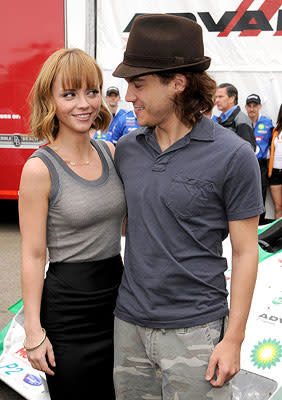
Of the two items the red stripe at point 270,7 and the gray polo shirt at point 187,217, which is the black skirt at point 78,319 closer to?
the gray polo shirt at point 187,217

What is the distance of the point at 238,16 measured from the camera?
17.7 ft

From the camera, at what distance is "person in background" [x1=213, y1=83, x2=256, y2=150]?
17.1 ft

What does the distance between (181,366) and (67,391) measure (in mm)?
479

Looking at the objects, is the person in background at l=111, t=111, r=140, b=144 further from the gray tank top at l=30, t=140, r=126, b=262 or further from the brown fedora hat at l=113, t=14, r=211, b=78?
the brown fedora hat at l=113, t=14, r=211, b=78

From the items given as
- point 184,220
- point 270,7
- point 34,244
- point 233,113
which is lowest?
point 233,113

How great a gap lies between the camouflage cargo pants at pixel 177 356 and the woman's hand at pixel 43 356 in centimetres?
27

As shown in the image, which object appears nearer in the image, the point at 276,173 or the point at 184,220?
the point at 184,220

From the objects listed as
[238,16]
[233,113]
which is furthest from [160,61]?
[238,16]

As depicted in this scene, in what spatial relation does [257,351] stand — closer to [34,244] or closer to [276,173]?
[34,244]

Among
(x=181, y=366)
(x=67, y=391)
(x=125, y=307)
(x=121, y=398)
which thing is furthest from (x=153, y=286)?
(x=67, y=391)

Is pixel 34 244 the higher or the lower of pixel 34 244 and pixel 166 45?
the lower

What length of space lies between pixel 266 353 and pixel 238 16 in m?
4.46

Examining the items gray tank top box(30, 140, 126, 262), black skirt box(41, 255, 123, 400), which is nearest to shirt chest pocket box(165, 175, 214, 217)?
gray tank top box(30, 140, 126, 262)

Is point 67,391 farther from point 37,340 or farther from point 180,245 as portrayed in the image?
point 180,245
